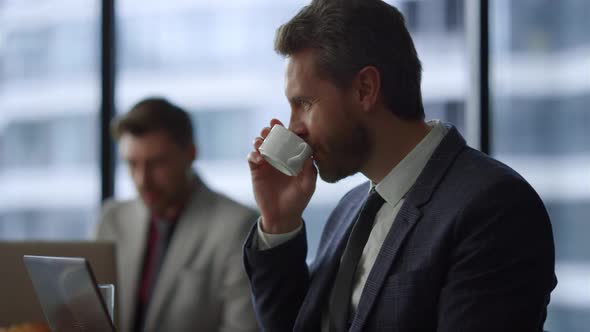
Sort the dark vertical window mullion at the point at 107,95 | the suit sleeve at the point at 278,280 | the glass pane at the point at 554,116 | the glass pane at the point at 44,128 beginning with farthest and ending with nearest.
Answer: the glass pane at the point at 44,128, the dark vertical window mullion at the point at 107,95, the glass pane at the point at 554,116, the suit sleeve at the point at 278,280

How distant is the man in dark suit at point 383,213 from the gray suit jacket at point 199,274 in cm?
76

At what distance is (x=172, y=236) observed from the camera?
277cm

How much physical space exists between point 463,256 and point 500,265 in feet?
0.24

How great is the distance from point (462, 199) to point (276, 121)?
55 cm

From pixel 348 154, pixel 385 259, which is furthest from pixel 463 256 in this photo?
pixel 348 154

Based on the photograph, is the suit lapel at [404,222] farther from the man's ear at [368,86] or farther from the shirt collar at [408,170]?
the man's ear at [368,86]

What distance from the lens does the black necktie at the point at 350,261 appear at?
1584 mm

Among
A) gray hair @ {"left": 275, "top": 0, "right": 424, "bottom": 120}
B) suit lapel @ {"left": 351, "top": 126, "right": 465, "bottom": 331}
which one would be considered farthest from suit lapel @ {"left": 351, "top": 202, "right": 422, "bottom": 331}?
gray hair @ {"left": 275, "top": 0, "right": 424, "bottom": 120}

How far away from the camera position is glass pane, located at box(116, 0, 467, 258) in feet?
10.7

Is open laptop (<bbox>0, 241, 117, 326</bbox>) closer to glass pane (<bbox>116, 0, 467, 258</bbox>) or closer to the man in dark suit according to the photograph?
the man in dark suit

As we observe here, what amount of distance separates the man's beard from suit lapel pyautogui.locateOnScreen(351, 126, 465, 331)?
159 mm

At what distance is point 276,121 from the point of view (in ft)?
5.79

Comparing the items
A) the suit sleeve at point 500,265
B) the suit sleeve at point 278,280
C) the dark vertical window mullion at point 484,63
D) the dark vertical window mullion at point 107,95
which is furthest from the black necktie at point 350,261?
the dark vertical window mullion at point 107,95

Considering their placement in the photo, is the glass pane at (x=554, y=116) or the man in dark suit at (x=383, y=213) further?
the glass pane at (x=554, y=116)
